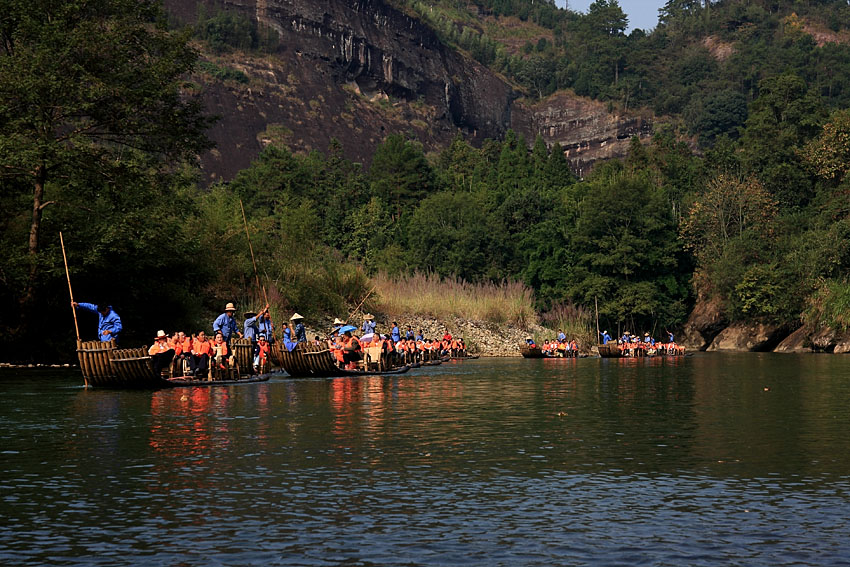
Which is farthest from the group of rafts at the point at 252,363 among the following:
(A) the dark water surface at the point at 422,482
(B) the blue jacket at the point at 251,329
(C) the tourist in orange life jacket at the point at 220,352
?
(A) the dark water surface at the point at 422,482

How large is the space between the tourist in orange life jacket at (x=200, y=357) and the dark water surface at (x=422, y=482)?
266 inches

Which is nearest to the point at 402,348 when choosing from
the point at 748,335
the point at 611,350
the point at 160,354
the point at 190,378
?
the point at 190,378

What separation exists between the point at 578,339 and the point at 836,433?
58.9 m

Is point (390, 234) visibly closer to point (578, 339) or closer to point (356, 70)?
point (578, 339)

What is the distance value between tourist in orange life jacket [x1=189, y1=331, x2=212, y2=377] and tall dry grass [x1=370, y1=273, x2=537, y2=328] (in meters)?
30.3

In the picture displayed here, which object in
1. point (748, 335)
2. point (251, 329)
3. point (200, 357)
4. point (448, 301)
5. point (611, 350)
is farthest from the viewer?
point (748, 335)

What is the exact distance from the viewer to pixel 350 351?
139 feet

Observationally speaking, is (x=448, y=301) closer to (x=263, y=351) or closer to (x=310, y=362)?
(x=263, y=351)

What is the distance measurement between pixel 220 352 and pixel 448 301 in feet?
125

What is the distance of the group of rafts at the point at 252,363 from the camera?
3147 cm

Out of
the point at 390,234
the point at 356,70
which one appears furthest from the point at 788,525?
the point at 356,70

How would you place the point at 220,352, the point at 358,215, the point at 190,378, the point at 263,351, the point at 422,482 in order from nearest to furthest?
the point at 422,482
the point at 190,378
the point at 220,352
the point at 263,351
the point at 358,215

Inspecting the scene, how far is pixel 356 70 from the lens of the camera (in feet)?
596

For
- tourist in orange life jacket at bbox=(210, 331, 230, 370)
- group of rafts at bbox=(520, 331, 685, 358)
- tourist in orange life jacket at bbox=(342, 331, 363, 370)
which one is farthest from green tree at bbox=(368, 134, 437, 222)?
tourist in orange life jacket at bbox=(210, 331, 230, 370)
